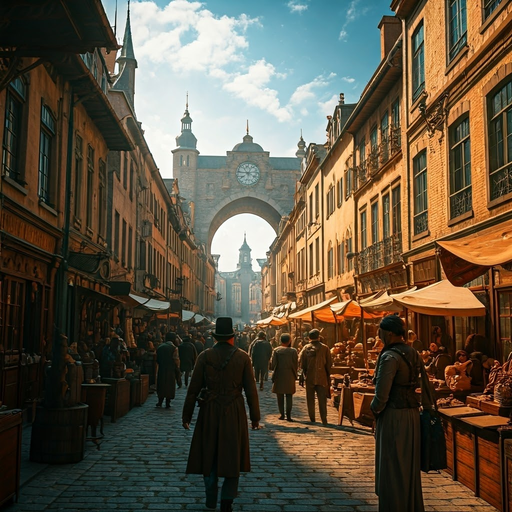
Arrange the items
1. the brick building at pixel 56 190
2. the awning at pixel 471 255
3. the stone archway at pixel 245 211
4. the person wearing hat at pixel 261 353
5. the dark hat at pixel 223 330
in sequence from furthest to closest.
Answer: the stone archway at pixel 245 211 < the person wearing hat at pixel 261 353 < the brick building at pixel 56 190 < the awning at pixel 471 255 < the dark hat at pixel 223 330

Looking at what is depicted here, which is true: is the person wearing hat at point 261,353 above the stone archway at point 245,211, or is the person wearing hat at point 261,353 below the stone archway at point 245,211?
below

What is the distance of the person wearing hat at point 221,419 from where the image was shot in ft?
18.8

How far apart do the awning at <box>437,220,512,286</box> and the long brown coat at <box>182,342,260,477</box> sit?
3139 millimetres

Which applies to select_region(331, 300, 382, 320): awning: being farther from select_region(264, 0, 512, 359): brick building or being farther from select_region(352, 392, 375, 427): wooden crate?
select_region(352, 392, 375, 427): wooden crate

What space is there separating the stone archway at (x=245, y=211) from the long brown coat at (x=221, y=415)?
2941 inches

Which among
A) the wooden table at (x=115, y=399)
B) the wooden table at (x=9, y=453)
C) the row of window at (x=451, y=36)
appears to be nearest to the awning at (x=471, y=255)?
the row of window at (x=451, y=36)

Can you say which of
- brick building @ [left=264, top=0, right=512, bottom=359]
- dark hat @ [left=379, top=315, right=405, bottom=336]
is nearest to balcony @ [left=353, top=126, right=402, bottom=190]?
brick building @ [left=264, top=0, right=512, bottom=359]

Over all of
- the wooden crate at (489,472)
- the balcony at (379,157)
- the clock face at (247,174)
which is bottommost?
the wooden crate at (489,472)

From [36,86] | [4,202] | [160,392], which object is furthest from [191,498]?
[36,86]

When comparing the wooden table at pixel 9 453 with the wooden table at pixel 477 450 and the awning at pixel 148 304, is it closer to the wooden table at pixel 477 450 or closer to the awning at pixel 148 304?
the wooden table at pixel 477 450

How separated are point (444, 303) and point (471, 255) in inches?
75.2

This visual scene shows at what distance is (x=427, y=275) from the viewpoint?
14.8m

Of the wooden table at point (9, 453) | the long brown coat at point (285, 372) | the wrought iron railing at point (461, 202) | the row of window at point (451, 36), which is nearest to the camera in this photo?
the wooden table at point (9, 453)

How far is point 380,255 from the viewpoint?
19562 millimetres
